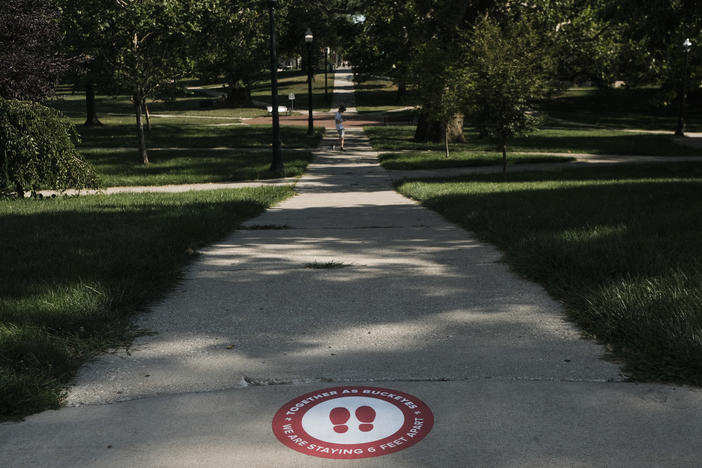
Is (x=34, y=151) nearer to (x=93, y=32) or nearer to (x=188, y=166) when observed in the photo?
(x=188, y=166)

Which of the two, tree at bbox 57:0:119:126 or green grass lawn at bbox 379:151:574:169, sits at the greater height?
tree at bbox 57:0:119:126

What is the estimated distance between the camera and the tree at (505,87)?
1515 centimetres

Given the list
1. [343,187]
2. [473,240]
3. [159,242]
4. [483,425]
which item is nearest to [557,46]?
[343,187]

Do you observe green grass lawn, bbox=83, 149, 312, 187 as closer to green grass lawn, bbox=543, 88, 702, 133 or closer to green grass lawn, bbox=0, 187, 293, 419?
green grass lawn, bbox=0, 187, 293, 419

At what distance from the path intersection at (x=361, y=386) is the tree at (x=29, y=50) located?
11.4m

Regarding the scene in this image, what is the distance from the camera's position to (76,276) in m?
5.66

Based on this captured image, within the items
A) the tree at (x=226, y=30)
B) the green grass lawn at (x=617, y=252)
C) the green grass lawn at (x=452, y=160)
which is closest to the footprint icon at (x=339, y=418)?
the green grass lawn at (x=617, y=252)

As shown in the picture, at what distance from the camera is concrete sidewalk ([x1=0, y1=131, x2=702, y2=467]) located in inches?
111

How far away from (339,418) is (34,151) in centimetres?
705

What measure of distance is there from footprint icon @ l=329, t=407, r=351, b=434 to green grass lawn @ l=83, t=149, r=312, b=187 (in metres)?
14.7

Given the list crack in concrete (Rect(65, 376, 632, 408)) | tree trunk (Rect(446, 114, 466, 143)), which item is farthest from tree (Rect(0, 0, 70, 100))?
tree trunk (Rect(446, 114, 466, 143))

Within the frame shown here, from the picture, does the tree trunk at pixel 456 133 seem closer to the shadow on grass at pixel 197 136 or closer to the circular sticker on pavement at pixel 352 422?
the shadow on grass at pixel 197 136

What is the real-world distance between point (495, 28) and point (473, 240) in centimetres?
1067

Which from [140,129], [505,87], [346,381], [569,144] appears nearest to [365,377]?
[346,381]
